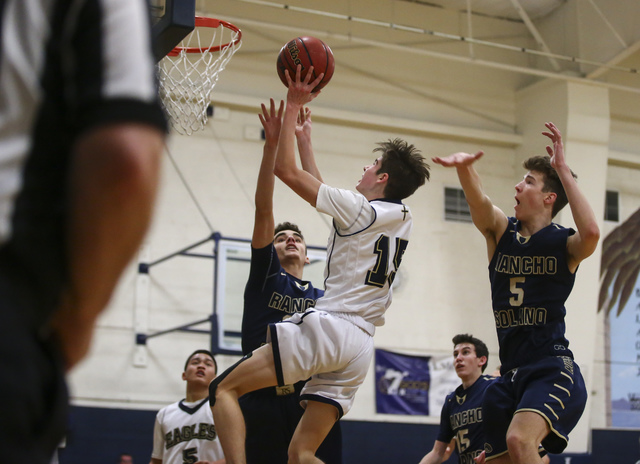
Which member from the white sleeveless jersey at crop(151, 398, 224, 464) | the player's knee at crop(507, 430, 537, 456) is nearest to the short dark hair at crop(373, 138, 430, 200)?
the player's knee at crop(507, 430, 537, 456)

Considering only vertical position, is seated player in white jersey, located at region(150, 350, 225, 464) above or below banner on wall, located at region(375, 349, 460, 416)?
below

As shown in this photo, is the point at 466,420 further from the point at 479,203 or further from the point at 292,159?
the point at 292,159

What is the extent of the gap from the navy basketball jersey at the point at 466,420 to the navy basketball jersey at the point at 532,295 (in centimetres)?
154

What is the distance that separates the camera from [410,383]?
12203 millimetres

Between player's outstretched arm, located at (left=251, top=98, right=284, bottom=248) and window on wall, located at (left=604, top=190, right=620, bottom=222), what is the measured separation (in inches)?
396

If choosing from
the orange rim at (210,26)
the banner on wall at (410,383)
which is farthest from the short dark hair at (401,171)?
the banner on wall at (410,383)

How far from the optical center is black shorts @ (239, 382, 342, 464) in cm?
532

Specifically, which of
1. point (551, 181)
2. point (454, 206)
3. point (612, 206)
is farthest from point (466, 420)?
point (612, 206)

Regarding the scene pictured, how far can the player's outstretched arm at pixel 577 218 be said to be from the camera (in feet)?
15.2

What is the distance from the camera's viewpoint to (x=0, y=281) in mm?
1092

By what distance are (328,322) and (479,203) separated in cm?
126

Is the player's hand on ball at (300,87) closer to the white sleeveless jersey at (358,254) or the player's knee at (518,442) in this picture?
the white sleeveless jersey at (358,254)

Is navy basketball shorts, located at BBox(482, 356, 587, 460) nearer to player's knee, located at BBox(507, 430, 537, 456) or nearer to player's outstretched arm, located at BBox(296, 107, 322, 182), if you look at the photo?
player's knee, located at BBox(507, 430, 537, 456)

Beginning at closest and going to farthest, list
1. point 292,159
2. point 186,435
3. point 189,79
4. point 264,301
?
1. point 292,159
2. point 264,301
3. point 186,435
4. point 189,79
